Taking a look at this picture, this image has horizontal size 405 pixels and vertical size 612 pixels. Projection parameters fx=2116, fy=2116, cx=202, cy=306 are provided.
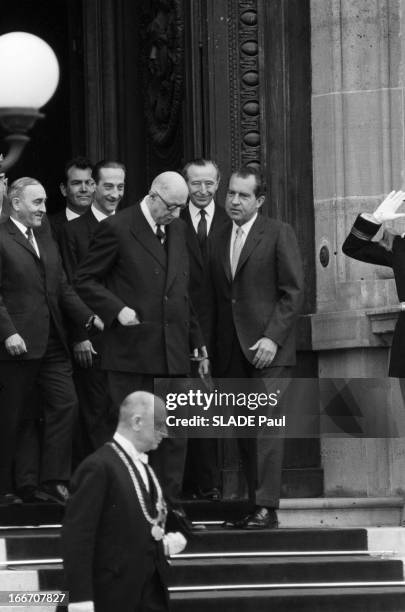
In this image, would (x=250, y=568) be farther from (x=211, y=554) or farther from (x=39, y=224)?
(x=39, y=224)

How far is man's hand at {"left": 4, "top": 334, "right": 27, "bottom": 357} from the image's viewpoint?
1263 cm

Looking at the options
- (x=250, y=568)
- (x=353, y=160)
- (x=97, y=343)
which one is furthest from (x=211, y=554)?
(x=353, y=160)

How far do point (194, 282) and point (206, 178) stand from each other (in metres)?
0.67

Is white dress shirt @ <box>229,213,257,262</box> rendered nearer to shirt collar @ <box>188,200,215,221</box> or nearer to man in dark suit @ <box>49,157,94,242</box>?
shirt collar @ <box>188,200,215,221</box>

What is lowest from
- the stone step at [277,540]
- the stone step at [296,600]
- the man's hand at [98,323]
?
the stone step at [296,600]

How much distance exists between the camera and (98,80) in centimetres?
1664

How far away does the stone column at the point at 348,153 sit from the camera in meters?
14.5

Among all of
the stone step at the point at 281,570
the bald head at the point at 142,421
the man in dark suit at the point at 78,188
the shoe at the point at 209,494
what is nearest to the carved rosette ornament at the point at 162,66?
the man in dark suit at the point at 78,188

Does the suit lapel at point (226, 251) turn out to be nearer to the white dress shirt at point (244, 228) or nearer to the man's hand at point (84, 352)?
the white dress shirt at point (244, 228)

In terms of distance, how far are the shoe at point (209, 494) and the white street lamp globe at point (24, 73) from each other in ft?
14.6

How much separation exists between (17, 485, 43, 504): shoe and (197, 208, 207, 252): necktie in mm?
1894

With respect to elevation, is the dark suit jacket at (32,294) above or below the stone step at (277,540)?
above

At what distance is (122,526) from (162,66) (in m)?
6.29

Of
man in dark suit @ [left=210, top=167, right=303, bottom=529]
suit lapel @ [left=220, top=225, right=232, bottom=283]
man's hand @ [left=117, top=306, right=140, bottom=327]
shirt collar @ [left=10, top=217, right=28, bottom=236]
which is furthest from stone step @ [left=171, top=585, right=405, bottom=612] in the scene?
shirt collar @ [left=10, top=217, right=28, bottom=236]
